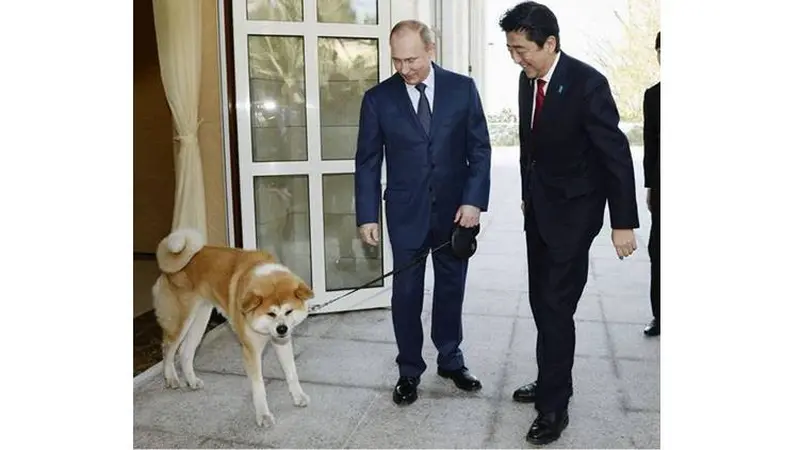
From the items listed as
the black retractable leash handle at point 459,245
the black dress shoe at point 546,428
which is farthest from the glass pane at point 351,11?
the black dress shoe at point 546,428

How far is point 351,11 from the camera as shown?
430 centimetres

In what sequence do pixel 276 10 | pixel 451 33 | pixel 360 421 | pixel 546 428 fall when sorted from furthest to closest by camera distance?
pixel 451 33, pixel 276 10, pixel 360 421, pixel 546 428

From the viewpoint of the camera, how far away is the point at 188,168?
3957 mm

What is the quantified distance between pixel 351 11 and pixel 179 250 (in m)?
1.96

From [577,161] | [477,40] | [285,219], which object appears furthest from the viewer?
[477,40]

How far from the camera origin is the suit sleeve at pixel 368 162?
2.94 m

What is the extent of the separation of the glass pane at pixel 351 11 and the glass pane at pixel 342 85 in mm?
117

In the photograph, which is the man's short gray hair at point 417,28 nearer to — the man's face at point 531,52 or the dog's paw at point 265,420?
the man's face at point 531,52

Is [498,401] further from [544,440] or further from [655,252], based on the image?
[655,252]

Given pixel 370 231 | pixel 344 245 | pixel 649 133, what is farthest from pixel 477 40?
pixel 370 231

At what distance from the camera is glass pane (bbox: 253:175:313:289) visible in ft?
14.2

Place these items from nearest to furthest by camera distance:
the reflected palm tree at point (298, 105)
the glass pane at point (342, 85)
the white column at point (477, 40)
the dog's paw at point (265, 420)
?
the dog's paw at point (265, 420) → the reflected palm tree at point (298, 105) → the glass pane at point (342, 85) → the white column at point (477, 40)
